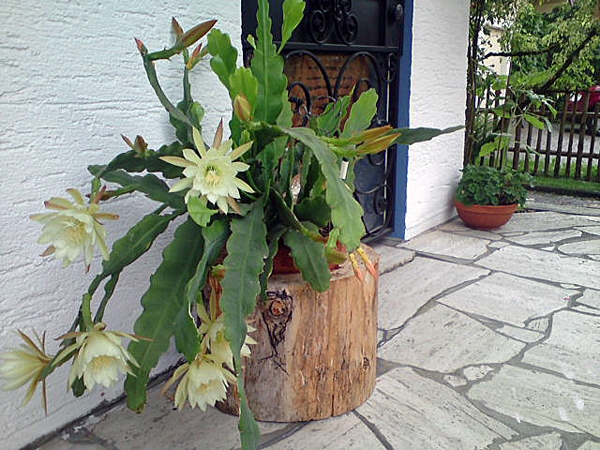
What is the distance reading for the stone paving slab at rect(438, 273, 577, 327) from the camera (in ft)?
8.93

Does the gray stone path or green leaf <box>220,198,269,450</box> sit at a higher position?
green leaf <box>220,198,269,450</box>

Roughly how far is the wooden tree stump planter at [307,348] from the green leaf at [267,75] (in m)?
0.54

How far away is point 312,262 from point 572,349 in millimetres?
1410

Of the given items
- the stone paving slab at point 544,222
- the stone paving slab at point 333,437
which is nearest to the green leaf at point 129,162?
the stone paving slab at point 333,437

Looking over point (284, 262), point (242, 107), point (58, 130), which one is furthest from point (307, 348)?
point (58, 130)


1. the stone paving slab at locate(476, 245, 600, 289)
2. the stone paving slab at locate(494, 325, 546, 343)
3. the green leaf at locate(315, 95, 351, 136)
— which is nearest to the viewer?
the green leaf at locate(315, 95, 351, 136)

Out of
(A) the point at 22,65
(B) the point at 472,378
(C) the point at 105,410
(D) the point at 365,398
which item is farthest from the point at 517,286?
(A) the point at 22,65

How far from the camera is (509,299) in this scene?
289 cm

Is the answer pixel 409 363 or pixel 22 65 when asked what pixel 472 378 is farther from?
pixel 22 65

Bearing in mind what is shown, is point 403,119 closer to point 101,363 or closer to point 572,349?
point 572,349

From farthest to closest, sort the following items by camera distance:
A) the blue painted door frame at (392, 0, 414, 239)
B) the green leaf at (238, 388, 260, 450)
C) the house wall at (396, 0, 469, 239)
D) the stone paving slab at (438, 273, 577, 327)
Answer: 1. the house wall at (396, 0, 469, 239)
2. the blue painted door frame at (392, 0, 414, 239)
3. the stone paving slab at (438, 273, 577, 327)
4. the green leaf at (238, 388, 260, 450)

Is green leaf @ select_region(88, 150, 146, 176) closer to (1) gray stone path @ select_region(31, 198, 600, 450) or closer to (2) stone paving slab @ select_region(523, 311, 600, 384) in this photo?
(1) gray stone path @ select_region(31, 198, 600, 450)

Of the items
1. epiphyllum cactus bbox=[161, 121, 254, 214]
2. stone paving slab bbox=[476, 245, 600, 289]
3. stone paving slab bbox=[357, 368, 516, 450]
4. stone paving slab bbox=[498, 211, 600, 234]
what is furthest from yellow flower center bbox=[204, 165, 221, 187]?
stone paving slab bbox=[498, 211, 600, 234]

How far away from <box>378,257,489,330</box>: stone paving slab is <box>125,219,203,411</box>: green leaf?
1221mm
